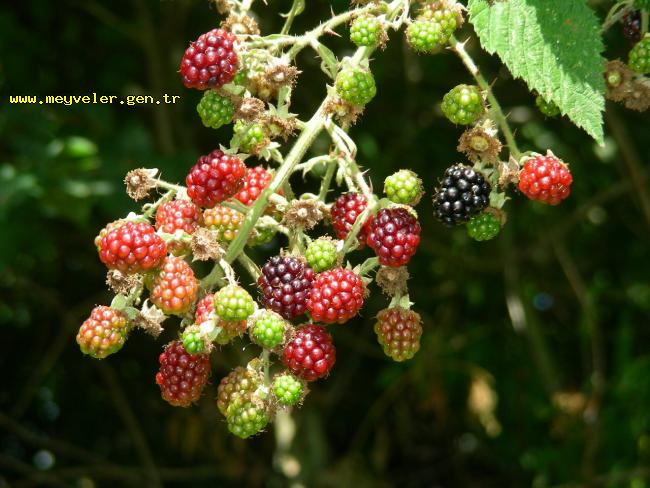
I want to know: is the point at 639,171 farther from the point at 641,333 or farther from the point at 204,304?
the point at 204,304

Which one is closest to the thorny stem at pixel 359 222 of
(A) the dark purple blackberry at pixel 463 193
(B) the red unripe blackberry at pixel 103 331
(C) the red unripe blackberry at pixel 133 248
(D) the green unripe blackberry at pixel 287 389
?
(A) the dark purple blackberry at pixel 463 193

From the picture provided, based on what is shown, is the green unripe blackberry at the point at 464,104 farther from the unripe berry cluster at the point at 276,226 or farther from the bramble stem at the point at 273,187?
the bramble stem at the point at 273,187

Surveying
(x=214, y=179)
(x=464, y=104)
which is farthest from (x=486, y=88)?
(x=214, y=179)

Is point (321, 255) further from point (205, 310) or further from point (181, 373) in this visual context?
point (181, 373)

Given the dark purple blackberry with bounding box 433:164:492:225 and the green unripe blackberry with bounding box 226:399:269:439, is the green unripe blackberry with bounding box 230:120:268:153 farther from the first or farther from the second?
the green unripe blackberry with bounding box 226:399:269:439

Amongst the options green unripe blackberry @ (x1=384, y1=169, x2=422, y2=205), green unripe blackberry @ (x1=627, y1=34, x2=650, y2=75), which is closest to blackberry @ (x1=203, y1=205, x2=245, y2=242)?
green unripe blackberry @ (x1=384, y1=169, x2=422, y2=205)

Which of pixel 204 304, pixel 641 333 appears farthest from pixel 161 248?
pixel 641 333
